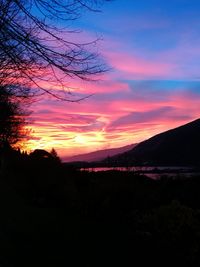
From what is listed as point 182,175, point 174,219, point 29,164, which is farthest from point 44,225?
point 182,175

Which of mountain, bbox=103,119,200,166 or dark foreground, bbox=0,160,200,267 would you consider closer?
dark foreground, bbox=0,160,200,267

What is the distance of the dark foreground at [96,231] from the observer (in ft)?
35.1

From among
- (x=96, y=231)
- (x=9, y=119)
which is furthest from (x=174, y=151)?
(x=96, y=231)

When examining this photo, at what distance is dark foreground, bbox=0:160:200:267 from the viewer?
10695 millimetres

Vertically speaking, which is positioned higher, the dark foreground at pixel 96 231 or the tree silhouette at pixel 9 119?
the tree silhouette at pixel 9 119

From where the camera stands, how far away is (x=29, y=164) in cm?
2489

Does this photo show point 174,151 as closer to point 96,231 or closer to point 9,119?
point 9,119

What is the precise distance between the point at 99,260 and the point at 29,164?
582 inches

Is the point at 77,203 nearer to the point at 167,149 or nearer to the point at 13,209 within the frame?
the point at 13,209

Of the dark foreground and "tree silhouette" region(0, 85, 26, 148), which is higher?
"tree silhouette" region(0, 85, 26, 148)

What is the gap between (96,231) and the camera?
41.0 ft

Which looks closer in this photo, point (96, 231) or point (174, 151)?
point (96, 231)

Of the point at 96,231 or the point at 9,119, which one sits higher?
the point at 9,119

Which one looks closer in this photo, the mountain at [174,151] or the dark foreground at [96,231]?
the dark foreground at [96,231]
